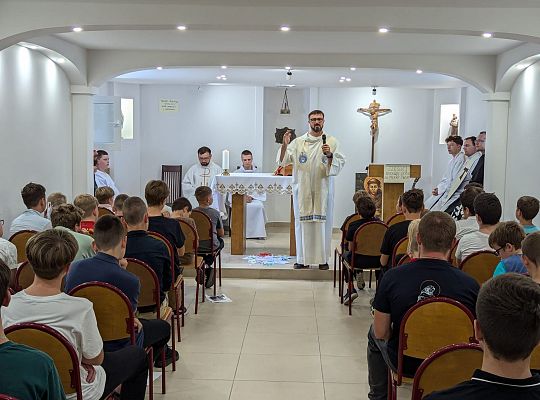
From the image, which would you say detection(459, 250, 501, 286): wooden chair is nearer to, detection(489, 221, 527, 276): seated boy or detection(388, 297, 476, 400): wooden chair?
detection(489, 221, 527, 276): seated boy

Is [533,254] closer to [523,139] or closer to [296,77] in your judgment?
[523,139]

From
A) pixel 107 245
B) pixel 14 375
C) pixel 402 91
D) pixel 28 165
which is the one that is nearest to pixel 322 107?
pixel 402 91

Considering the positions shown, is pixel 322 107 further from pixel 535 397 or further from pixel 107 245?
pixel 535 397

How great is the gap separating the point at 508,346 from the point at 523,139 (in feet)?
21.8

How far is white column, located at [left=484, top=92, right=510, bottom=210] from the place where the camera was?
820 cm

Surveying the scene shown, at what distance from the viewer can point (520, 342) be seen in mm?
1607

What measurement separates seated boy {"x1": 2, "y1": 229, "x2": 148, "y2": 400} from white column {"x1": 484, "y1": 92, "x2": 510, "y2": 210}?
660cm

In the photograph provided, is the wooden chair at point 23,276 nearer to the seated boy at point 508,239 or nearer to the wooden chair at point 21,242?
the wooden chair at point 21,242

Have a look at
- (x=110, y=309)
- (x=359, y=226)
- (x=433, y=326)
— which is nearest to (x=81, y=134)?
(x=359, y=226)

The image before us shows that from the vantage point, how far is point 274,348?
5043 millimetres

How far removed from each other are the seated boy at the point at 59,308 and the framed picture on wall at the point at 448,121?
32.1 feet

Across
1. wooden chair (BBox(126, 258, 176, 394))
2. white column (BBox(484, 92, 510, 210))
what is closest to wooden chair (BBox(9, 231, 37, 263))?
wooden chair (BBox(126, 258, 176, 394))

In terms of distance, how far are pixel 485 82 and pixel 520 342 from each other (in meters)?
7.17

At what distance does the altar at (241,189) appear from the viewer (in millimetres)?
8578
